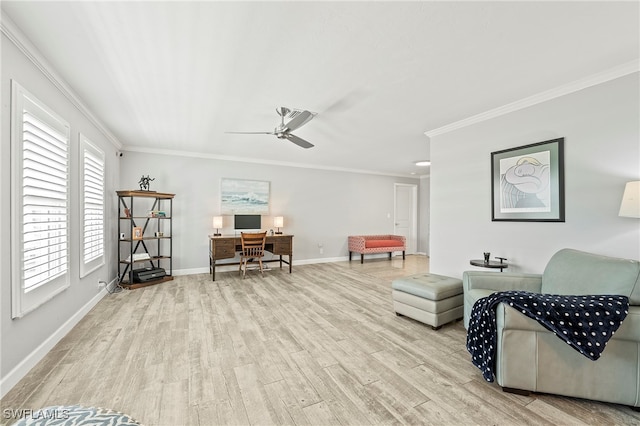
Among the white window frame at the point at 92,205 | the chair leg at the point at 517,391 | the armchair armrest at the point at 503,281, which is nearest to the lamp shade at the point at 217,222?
the white window frame at the point at 92,205

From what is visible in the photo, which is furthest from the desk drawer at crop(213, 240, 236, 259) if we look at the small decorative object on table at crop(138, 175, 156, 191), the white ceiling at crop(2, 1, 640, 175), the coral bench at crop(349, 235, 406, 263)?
the coral bench at crop(349, 235, 406, 263)

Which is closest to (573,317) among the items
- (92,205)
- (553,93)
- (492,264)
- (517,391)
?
(517,391)

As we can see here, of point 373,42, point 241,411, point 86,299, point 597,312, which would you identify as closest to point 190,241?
point 86,299

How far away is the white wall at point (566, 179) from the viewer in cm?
231

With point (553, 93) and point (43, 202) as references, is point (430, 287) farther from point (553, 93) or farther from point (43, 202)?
point (43, 202)

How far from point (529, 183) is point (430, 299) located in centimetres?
165

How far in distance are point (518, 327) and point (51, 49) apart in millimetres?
3896

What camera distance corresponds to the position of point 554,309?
1668 millimetres

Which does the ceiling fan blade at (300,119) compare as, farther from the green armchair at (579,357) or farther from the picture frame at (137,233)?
the picture frame at (137,233)

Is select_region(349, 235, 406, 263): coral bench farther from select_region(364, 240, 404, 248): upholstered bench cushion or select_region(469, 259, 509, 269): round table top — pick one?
select_region(469, 259, 509, 269): round table top

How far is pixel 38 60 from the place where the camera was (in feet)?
6.90

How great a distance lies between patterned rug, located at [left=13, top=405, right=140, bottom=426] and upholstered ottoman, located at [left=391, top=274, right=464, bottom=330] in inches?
100

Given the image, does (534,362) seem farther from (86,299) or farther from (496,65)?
(86,299)

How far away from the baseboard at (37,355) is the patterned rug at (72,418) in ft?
4.38
